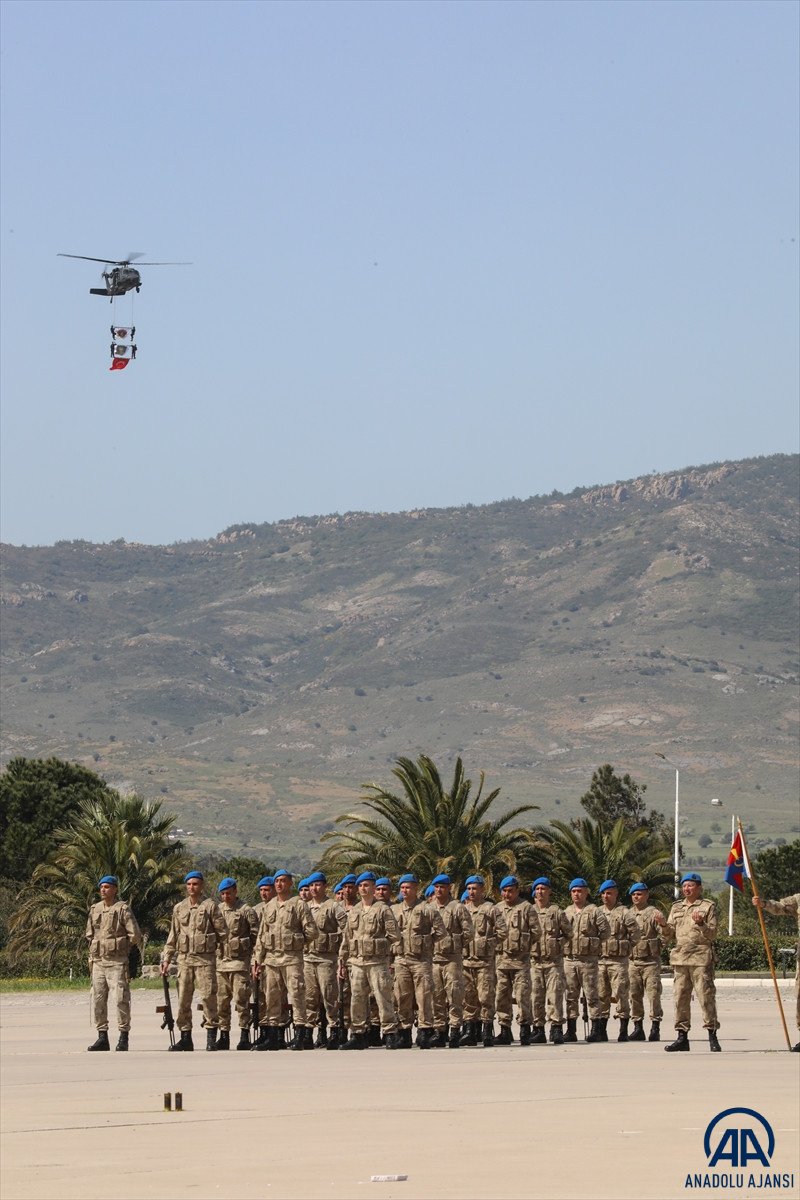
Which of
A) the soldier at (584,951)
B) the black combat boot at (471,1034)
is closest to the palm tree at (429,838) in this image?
the soldier at (584,951)

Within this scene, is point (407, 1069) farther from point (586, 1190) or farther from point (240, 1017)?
point (586, 1190)

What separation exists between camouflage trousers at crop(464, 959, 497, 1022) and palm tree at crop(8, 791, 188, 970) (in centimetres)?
1857

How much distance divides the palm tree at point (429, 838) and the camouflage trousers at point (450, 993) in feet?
49.3

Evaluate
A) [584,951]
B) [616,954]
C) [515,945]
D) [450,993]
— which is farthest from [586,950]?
[450,993]

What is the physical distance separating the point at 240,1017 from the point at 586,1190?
12109 millimetres

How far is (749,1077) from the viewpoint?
16219 mm

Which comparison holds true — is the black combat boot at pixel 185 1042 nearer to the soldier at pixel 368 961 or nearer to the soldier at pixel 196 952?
the soldier at pixel 196 952

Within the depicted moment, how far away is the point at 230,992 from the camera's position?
21.4 m

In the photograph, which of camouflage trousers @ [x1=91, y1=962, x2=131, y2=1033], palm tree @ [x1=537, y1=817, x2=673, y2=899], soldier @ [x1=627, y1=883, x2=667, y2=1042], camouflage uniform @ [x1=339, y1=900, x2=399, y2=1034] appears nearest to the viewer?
camouflage uniform @ [x1=339, y1=900, x2=399, y2=1034]

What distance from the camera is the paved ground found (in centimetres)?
1043

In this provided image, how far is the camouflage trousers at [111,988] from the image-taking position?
69.6 ft

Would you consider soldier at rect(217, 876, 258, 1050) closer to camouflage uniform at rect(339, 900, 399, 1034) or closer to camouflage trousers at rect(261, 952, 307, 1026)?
camouflage trousers at rect(261, 952, 307, 1026)

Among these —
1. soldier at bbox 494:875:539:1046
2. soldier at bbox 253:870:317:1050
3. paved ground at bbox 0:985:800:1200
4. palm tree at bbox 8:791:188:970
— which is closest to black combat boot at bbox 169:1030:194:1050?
soldier at bbox 253:870:317:1050

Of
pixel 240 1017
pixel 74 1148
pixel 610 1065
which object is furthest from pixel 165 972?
pixel 74 1148
